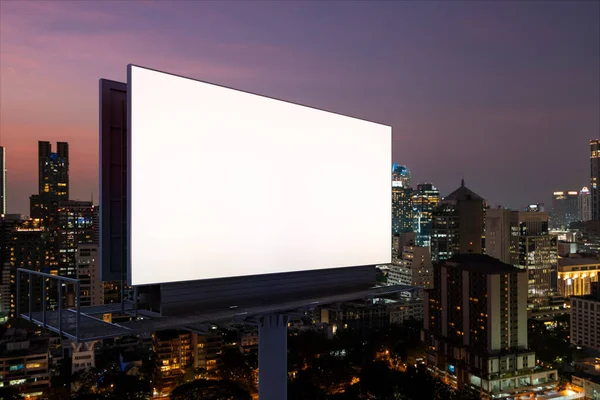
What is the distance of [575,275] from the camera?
4012cm

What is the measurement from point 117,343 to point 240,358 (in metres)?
6.37

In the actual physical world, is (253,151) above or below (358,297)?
above

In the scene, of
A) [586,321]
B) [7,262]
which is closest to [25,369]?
[7,262]

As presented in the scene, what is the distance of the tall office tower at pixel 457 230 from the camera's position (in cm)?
4034

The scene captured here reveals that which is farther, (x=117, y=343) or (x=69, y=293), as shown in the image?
(x=117, y=343)

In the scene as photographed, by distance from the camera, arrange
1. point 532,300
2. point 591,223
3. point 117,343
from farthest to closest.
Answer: point 591,223, point 532,300, point 117,343

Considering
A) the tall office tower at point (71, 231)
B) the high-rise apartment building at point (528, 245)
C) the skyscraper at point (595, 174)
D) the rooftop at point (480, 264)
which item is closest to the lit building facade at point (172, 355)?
the tall office tower at point (71, 231)

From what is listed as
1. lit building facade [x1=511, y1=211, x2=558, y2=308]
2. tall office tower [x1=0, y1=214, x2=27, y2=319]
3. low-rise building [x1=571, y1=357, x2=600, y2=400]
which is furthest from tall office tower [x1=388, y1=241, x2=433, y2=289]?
tall office tower [x1=0, y1=214, x2=27, y2=319]

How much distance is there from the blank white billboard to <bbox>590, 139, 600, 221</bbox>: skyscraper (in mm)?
58475

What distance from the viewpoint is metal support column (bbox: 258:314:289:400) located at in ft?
13.0

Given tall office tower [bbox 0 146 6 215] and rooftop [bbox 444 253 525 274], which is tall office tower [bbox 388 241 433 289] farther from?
tall office tower [bbox 0 146 6 215]

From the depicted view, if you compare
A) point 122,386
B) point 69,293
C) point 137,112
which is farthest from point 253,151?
point 122,386

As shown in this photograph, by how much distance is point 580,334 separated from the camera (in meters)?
26.0

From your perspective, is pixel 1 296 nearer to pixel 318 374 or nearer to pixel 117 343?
pixel 117 343
